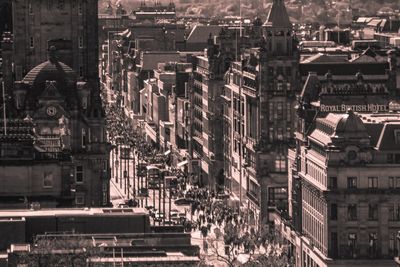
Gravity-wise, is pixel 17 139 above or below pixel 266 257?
above

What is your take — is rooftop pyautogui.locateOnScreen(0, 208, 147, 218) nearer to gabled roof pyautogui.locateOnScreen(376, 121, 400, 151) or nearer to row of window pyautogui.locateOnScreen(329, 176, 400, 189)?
row of window pyautogui.locateOnScreen(329, 176, 400, 189)

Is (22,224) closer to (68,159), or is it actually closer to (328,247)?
(68,159)

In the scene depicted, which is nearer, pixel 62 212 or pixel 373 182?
pixel 62 212

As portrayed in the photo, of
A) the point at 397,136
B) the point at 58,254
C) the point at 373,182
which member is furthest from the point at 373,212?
the point at 58,254

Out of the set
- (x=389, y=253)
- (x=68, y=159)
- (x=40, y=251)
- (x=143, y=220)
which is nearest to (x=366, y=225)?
(x=389, y=253)

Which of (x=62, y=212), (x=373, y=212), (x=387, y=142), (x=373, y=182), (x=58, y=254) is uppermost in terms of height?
(x=58, y=254)

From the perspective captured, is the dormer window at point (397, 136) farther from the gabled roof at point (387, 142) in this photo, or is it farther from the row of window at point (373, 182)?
the row of window at point (373, 182)

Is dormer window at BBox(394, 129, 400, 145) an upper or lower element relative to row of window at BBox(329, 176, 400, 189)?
upper

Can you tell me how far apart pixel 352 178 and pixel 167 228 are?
114 feet

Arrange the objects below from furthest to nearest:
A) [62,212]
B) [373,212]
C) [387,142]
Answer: [387,142] < [373,212] < [62,212]

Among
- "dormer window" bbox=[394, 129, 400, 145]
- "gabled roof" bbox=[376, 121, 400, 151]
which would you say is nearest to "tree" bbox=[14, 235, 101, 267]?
"gabled roof" bbox=[376, 121, 400, 151]

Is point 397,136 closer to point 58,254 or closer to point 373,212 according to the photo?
point 373,212

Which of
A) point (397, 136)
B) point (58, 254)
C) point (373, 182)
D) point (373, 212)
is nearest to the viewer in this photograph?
point (58, 254)

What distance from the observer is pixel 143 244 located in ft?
488
